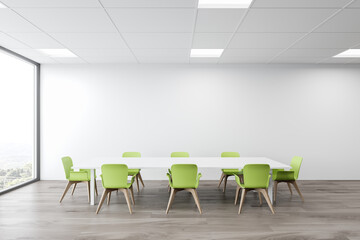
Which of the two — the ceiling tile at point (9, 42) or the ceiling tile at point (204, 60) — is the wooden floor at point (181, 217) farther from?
the ceiling tile at point (204, 60)

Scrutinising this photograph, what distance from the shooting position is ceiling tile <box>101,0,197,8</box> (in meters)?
3.36

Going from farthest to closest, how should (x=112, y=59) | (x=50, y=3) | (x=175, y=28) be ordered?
(x=112, y=59) < (x=175, y=28) < (x=50, y=3)

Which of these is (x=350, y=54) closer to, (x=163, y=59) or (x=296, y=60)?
(x=296, y=60)

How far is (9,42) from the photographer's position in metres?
5.00

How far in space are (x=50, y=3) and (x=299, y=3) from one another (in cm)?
309

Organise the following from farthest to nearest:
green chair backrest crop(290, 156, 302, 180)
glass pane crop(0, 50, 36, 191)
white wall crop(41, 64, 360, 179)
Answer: white wall crop(41, 64, 360, 179)
glass pane crop(0, 50, 36, 191)
green chair backrest crop(290, 156, 302, 180)

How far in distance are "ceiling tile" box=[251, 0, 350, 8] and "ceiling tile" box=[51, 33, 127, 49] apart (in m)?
2.38

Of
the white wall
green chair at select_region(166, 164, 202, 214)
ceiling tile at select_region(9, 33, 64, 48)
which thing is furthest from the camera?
the white wall

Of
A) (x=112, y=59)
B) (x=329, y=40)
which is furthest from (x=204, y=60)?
(x=329, y=40)

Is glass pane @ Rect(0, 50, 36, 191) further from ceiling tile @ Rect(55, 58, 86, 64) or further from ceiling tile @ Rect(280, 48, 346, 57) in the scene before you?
ceiling tile @ Rect(280, 48, 346, 57)

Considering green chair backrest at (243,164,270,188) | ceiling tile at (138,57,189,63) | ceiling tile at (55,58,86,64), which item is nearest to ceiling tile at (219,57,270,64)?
ceiling tile at (138,57,189,63)

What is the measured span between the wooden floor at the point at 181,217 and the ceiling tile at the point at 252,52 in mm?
2877

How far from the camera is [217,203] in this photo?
4.70 meters

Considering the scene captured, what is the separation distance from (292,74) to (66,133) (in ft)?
19.0
